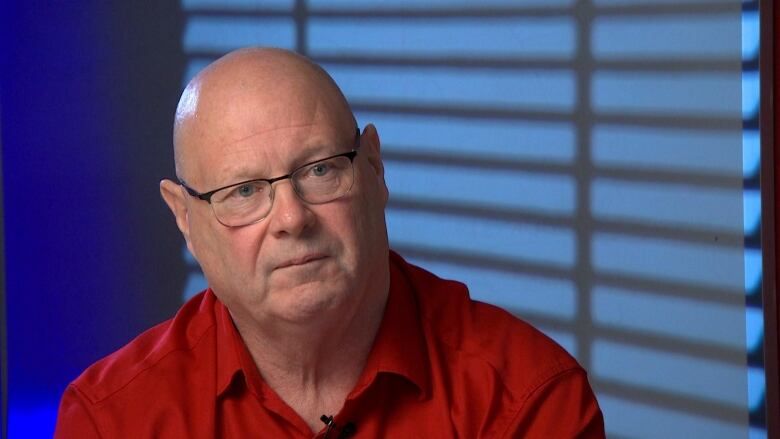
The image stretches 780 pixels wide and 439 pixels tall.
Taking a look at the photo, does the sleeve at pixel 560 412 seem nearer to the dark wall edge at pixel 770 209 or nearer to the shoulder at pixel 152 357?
the shoulder at pixel 152 357

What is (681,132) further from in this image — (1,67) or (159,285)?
(1,67)

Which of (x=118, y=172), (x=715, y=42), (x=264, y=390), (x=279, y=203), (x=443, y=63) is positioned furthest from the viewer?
(x=118, y=172)

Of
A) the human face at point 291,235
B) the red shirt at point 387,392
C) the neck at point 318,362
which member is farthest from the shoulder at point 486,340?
the human face at point 291,235

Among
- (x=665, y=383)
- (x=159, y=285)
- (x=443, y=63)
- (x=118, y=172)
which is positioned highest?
(x=443, y=63)

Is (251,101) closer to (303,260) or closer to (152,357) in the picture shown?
(303,260)

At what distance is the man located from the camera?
5.78 ft

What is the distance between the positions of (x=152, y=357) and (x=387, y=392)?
384mm

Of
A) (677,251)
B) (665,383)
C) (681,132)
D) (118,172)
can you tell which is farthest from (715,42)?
(118,172)

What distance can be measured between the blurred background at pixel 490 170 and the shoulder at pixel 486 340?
1.32 metres

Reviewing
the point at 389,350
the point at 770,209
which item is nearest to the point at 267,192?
the point at 389,350

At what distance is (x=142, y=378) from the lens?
6.47ft

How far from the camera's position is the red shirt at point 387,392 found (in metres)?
1.91

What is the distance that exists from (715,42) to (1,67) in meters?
1.97

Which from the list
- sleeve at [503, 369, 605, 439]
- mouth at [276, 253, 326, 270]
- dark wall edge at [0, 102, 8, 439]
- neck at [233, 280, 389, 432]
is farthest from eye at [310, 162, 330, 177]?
dark wall edge at [0, 102, 8, 439]
